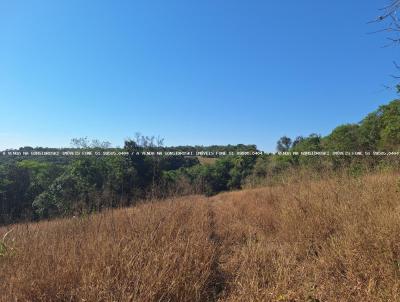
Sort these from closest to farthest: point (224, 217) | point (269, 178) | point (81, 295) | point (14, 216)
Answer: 1. point (81, 295)
2. point (14, 216)
3. point (224, 217)
4. point (269, 178)

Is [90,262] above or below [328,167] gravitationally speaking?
below

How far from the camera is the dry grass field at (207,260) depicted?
275 cm

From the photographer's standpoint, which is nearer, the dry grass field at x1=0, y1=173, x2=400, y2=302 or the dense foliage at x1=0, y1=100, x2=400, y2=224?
the dry grass field at x1=0, y1=173, x2=400, y2=302

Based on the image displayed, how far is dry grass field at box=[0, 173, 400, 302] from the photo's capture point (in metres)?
2.75

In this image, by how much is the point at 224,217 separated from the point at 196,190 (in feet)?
3.54

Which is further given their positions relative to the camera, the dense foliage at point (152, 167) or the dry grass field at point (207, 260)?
the dense foliage at point (152, 167)

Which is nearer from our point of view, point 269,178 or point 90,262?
point 90,262

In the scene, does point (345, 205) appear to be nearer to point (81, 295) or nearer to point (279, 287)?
point (279, 287)

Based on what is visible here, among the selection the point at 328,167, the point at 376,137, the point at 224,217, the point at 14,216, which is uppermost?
the point at 376,137

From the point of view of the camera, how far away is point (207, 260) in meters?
3.62

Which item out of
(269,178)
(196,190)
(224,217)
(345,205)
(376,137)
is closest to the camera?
(345,205)

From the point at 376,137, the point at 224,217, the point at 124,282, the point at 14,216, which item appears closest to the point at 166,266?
the point at 124,282

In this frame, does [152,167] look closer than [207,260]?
No

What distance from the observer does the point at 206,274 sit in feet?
10.7
